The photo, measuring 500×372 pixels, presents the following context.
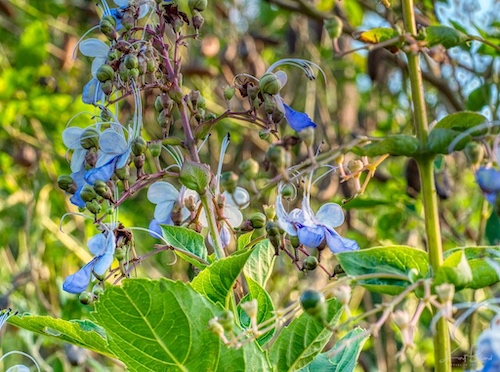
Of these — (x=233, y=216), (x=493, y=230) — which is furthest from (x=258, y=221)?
(x=493, y=230)

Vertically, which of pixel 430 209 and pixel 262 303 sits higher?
pixel 430 209

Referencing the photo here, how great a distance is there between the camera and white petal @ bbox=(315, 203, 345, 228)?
32.0 inches

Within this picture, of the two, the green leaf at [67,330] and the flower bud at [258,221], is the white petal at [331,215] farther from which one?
the green leaf at [67,330]

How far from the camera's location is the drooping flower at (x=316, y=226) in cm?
77

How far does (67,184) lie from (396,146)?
1.24 feet

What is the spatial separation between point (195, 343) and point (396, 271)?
0.19 m

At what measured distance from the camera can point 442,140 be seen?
0.65m

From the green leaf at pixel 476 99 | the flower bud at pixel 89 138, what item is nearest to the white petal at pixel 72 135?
the flower bud at pixel 89 138

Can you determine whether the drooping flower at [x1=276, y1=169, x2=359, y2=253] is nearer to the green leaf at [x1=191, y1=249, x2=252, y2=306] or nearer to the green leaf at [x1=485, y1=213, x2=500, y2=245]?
the green leaf at [x1=191, y1=249, x2=252, y2=306]

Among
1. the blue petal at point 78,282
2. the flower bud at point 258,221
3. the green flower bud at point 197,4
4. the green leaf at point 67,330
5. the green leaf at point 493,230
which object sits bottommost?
the green leaf at point 493,230

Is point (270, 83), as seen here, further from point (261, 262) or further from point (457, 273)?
point (457, 273)

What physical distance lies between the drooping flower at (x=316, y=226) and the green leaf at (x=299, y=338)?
0.06 metres

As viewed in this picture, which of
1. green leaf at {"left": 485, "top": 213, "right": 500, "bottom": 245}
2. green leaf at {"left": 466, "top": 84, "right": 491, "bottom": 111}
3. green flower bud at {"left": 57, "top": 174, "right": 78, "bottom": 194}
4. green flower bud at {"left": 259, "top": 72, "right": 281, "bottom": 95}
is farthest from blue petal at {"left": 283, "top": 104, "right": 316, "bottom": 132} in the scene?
green leaf at {"left": 466, "top": 84, "right": 491, "bottom": 111}

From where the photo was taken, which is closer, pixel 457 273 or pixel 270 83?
pixel 457 273
